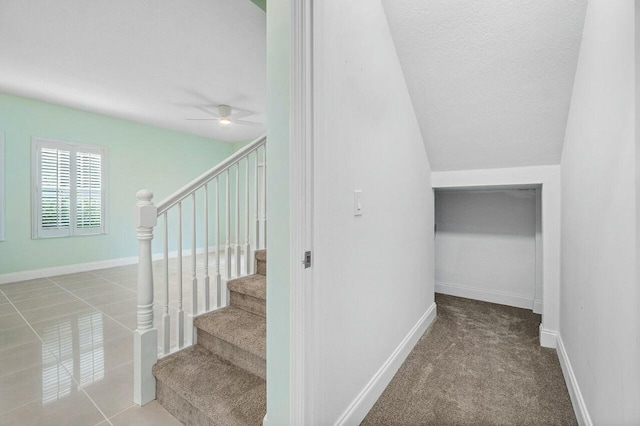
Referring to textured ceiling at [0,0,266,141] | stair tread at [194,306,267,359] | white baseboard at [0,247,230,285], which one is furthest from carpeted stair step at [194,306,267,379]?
white baseboard at [0,247,230,285]

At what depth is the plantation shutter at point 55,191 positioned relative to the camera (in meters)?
4.20

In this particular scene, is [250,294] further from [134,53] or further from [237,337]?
[134,53]

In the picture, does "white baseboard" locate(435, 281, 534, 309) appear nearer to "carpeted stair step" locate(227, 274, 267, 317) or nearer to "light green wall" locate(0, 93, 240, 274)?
"carpeted stair step" locate(227, 274, 267, 317)

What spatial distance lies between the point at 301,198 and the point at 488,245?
2.84m

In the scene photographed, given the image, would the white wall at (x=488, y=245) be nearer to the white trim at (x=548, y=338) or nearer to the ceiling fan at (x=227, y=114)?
the white trim at (x=548, y=338)

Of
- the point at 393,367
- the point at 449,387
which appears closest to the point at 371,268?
the point at 393,367

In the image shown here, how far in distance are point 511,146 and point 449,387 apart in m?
1.67

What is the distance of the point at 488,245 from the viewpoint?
313 cm

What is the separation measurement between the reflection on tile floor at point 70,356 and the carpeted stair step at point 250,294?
71cm

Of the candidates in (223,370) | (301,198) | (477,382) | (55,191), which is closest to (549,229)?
(477,382)

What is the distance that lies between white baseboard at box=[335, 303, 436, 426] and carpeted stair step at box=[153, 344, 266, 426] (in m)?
0.41

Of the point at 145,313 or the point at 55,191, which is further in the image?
the point at 55,191

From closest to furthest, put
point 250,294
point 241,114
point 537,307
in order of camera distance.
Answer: point 250,294, point 537,307, point 241,114

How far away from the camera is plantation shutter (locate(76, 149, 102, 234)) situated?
452cm
